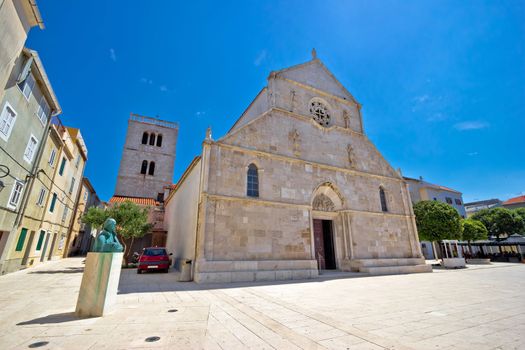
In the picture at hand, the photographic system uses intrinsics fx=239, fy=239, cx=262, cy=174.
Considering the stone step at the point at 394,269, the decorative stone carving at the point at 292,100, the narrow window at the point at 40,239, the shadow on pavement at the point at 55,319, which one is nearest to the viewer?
the shadow on pavement at the point at 55,319

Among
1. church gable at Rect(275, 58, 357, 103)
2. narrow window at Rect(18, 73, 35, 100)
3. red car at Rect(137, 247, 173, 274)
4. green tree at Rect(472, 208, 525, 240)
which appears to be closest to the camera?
narrow window at Rect(18, 73, 35, 100)

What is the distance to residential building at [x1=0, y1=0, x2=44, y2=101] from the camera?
589 cm

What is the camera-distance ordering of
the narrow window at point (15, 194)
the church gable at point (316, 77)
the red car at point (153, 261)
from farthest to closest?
the church gable at point (316, 77)
the red car at point (153, 261)
the narrow window at point (15, 194)

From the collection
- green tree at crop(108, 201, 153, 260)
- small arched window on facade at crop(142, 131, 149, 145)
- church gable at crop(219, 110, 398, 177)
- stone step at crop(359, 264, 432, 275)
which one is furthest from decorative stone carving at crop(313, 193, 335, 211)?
small arched window on facade at crop(142, 131, 149, 145)

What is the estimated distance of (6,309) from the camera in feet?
17.3

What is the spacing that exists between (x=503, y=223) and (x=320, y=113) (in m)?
31.8

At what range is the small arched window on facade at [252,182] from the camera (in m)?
12.1

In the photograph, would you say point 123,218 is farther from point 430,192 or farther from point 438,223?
point 430,192

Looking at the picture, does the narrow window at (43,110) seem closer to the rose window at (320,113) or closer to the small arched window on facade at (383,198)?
the rose window at (320,113)

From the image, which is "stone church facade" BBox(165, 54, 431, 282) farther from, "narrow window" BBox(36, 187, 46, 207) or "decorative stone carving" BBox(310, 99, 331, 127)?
"narrow window" BBox(36, 187, 46, 207)

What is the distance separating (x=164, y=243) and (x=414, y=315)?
24735 millimetres

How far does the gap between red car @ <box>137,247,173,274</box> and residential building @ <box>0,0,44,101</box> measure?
974 cm

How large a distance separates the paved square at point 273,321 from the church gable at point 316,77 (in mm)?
13203

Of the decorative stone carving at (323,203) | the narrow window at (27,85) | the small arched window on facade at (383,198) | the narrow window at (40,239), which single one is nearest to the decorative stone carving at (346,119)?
the small arched window on facade at (383,198)
